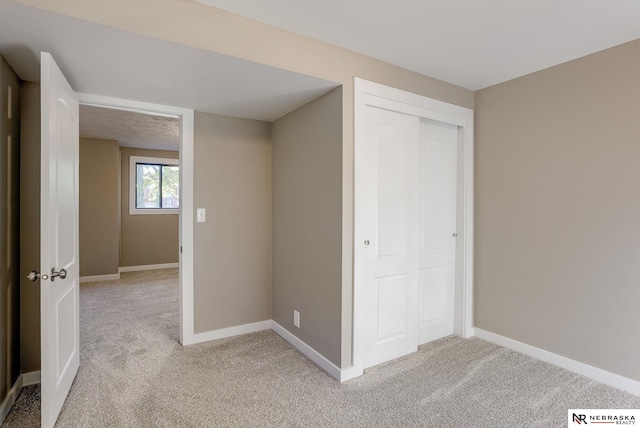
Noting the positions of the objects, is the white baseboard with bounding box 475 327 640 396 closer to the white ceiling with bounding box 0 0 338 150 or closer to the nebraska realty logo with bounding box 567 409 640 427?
the nebraska realty logo with bounding box 567 409 640 427

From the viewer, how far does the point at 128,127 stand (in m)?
4.53

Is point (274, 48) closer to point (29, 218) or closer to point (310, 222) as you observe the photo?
point (310, 222)

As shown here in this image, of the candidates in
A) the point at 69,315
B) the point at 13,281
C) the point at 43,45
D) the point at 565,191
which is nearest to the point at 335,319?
the point at 69,315

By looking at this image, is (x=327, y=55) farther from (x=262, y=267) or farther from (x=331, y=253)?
(x=262, y=267)

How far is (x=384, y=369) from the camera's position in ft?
8.29

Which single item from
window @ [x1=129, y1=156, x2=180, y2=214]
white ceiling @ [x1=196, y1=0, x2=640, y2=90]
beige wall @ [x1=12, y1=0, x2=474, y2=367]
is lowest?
window @ [x1=129, y1=156, x2=180, y2=214]

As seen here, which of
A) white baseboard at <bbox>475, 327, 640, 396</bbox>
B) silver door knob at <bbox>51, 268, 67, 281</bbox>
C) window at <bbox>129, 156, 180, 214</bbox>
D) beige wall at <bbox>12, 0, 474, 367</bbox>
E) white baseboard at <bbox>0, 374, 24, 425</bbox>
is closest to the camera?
beige wall at <bbox>12, 0, 474, 367</bbox>

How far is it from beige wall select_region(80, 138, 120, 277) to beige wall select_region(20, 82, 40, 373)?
332cm

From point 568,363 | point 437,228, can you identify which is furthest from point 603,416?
point 437,228

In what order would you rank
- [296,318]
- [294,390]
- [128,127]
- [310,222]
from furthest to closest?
[128,127], [296,318], [310,222], [294,390]

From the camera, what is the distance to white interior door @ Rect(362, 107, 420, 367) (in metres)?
2.53

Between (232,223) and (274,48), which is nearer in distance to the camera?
(274,48)

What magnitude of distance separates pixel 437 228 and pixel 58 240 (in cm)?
284

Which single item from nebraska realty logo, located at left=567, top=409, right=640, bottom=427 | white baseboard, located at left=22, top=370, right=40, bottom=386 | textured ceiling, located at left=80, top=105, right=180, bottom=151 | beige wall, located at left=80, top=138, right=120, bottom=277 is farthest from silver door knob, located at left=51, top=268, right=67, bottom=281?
beige wall, located at left=80, top=138, right=120, bottom=277
